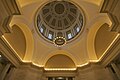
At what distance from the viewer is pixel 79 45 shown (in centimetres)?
1673

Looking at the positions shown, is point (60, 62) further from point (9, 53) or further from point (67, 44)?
point (9, 53)

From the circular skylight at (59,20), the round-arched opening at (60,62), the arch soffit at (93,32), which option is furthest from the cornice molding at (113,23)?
the circular skylight at (59,20)

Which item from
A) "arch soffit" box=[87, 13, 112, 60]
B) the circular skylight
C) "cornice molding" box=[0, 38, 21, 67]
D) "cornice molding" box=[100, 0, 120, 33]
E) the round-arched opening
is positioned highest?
the circular skylight

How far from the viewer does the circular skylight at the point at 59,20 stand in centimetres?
1814

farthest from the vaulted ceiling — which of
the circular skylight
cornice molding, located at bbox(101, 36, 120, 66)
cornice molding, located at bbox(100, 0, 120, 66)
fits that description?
the circular skylight

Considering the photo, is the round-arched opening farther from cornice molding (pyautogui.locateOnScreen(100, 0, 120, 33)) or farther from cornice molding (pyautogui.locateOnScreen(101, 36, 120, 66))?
cornice molding (pyautogui.locateOnScreen(100, 0, 120, 33))

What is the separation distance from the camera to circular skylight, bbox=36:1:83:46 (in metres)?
18.1

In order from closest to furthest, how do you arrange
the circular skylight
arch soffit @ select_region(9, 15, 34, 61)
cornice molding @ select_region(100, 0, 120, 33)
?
cornice molding @ select_region(100, 0, 120, 33) < arch soffit @ select_region(9, 15, 34, 61) < the circular skylight

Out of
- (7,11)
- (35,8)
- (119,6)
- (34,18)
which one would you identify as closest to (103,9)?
(119,6)

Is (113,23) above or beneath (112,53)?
beneath

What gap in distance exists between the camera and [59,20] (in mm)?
20219

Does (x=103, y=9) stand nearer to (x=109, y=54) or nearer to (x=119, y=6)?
(x=119, y=6)

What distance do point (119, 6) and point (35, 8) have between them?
8283 millimetres

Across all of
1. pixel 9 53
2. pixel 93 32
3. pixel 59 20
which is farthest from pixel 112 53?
pixel 59 20
